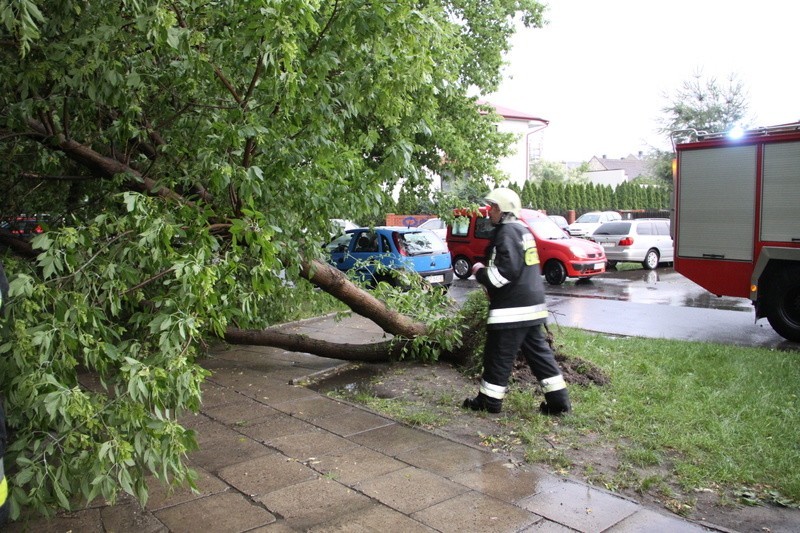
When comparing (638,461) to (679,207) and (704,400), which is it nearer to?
(704,400)

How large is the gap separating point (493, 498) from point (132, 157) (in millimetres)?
4471

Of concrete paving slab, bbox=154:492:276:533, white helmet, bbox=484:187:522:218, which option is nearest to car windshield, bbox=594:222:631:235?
white helmet, bbox=484:187:522:218

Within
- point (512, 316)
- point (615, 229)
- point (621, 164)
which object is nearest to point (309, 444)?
point (512, 316)

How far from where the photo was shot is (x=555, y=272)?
16.6 metres

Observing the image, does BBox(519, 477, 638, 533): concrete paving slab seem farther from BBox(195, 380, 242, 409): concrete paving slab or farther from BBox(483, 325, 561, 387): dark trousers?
BBox(195, 380, 242, 409): concrete paving slab

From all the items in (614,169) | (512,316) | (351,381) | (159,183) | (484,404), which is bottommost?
(351,381)

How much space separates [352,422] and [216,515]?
1.78 metres

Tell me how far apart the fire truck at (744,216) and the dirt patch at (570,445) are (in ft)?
14.9

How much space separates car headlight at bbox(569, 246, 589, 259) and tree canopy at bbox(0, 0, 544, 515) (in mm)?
10691

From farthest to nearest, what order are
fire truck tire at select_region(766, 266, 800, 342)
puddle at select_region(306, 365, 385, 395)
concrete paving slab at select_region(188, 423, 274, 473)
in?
fire truck tire at select_region(766, 266, 800, 342) < puddle at select_region(306, 365, 385, 395) < concrete paving slab at select_region(188, 423, 274, 473)

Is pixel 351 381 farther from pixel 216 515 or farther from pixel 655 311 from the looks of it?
pixel 655 311

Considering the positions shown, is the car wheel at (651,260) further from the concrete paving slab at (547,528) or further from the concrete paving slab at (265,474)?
the concrete paving slab at (547,528)

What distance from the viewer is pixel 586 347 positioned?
8109 millimetres

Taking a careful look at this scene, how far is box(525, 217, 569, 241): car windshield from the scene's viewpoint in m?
16.8
